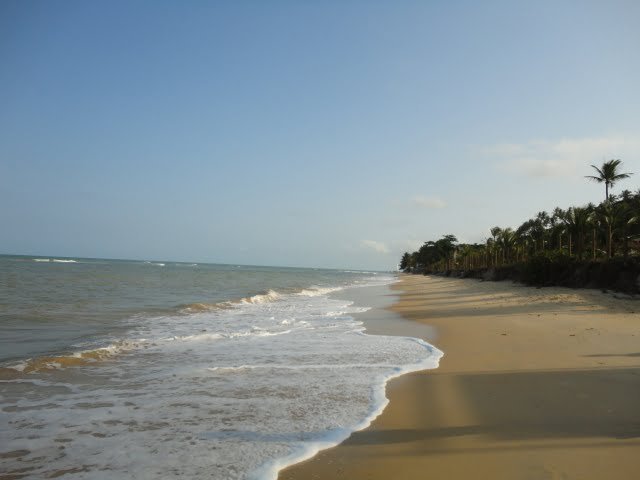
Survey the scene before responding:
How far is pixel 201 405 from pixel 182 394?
674 millimetres

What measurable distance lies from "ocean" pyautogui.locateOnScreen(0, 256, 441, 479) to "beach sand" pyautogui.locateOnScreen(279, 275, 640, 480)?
1.28ft

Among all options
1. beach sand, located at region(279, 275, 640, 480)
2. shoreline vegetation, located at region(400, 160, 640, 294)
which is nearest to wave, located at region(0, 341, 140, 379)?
beach sand, located at region(279, 275, 640, 480)

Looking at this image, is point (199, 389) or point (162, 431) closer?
point (162, 431)

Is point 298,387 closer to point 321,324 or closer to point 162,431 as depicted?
point 162,431

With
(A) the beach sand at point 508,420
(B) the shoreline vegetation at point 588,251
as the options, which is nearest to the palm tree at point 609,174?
(B) the shoreline vegetation at point 588,251

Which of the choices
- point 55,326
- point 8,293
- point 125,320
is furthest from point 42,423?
point 8,293

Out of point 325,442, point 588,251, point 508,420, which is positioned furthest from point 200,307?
point 588,251

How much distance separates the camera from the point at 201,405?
544 centimetres

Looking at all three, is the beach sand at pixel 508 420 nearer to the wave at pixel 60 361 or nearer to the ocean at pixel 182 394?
the ocean at pixel 182 394

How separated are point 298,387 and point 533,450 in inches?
133

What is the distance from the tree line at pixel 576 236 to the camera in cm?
3200

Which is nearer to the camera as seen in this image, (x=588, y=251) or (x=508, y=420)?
(x=508, y=420)

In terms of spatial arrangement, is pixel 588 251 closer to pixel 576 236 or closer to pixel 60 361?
pixel 576 236

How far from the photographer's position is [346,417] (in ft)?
16.3
